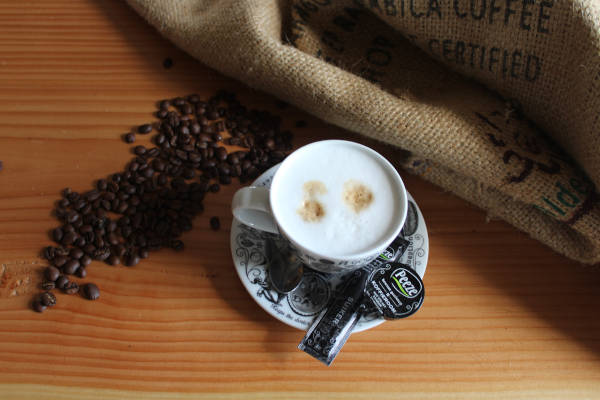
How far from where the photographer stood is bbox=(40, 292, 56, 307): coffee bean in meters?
0.89

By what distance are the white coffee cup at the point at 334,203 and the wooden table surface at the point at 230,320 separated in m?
0.22

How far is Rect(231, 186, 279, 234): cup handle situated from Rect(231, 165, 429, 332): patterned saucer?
88 millimetres

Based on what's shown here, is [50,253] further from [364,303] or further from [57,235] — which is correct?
[364,303]

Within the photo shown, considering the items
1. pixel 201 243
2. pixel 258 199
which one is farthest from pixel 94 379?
pixel 258 199

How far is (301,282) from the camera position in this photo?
0.86 m

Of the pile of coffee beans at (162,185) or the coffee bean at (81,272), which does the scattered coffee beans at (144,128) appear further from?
the coffee bean at (81,272)

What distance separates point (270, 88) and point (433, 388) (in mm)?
725

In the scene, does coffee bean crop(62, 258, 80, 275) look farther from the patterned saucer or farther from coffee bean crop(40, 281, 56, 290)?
the patterned saucer

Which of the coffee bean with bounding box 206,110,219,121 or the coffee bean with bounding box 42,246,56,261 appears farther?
the coffee bean with bounding box 206,110,219,121

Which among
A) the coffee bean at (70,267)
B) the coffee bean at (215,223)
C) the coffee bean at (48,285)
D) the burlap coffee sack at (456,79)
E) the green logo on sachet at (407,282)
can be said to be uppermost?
the burlap coffee sack at (456,79)

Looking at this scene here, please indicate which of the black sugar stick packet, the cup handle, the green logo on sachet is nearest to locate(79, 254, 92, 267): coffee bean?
the cup handle

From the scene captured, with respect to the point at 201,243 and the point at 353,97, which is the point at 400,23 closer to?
the point at 353,97

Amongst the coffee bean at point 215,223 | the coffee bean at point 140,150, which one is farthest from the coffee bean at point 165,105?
the coffee bean at point 215,223

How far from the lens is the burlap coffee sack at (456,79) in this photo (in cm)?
85
